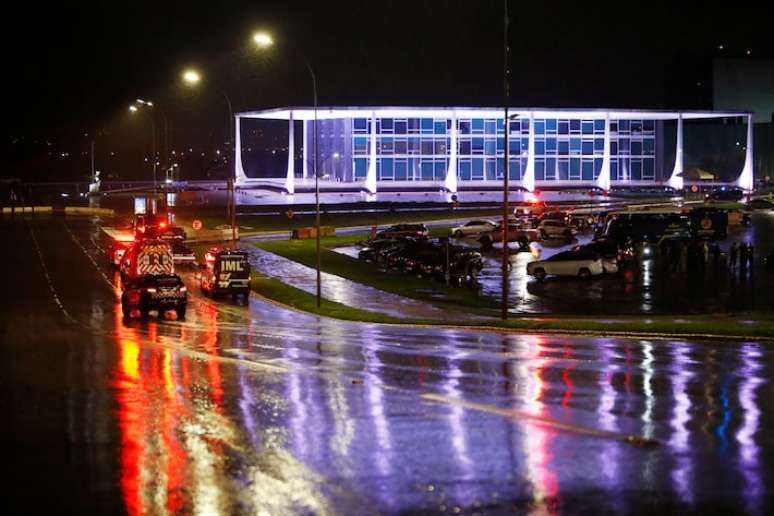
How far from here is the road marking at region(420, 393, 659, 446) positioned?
13789mm

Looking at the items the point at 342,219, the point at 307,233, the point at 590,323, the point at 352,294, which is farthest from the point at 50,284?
the point at 342,219

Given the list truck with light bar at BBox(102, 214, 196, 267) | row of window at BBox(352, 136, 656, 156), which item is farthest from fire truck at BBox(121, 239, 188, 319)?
row of window at BBox(352, 136, 656, 156)

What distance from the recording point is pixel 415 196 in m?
112

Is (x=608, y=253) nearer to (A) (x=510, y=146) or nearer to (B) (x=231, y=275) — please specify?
(B) (x=231, y=275)

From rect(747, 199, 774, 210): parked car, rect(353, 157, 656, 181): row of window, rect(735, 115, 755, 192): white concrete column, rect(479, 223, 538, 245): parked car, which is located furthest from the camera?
rect(735, 115, 755, 192): white concrete column

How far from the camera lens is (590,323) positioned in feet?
98.4

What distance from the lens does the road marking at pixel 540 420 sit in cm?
1379

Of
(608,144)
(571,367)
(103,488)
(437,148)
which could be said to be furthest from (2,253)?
(608,144)

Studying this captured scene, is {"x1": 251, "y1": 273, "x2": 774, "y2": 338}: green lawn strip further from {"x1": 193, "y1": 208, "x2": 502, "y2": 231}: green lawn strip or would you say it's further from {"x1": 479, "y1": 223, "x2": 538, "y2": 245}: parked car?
{"x1": 193, "y1": 208, "x2": 502, "y2": 231}: green lawn strip

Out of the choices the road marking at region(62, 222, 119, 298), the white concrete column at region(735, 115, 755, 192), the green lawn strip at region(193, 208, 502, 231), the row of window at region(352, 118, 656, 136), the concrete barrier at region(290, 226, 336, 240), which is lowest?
the road marking at region(62, 222, 119, 298)

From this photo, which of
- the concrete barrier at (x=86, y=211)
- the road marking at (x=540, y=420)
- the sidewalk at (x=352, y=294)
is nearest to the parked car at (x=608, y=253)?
the sidewalk at (x=352, y=294)

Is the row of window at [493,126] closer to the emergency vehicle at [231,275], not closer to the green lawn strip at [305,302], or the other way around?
the green lawn strip at [305,302]

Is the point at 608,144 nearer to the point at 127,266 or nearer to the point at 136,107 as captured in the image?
the point at 136,107

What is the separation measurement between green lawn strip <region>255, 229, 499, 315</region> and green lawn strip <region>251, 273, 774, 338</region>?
13.9ft
